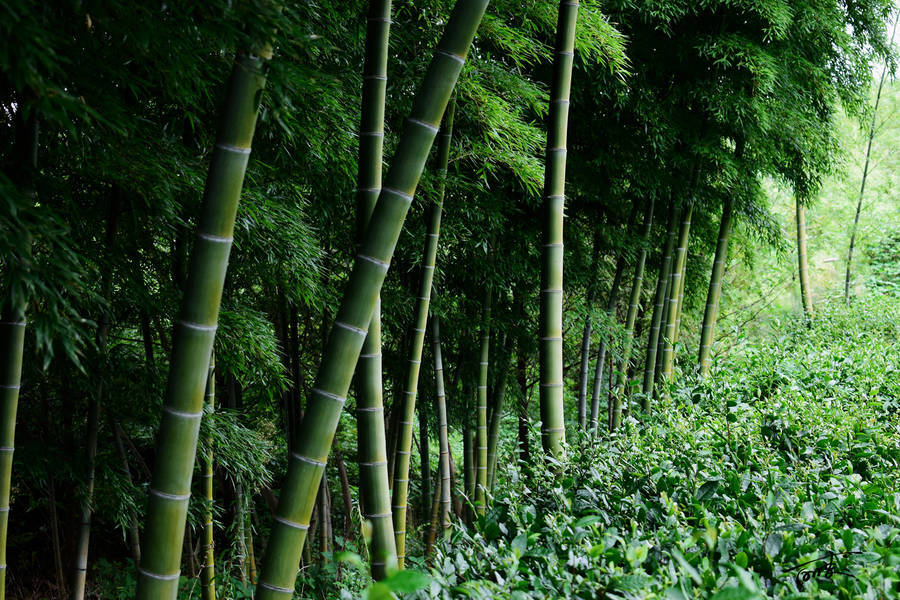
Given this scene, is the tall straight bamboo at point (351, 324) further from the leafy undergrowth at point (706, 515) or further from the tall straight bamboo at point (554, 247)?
the tall straight bamboo at point (554, 247)

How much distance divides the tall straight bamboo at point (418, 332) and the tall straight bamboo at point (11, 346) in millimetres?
1499

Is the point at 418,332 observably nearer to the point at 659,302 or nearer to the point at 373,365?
the point at 373,365

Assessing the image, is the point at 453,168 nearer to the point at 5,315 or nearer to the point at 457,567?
the point at 5,315

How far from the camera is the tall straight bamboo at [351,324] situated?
1532 millimetres

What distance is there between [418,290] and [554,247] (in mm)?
900

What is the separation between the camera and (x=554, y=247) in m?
2.32

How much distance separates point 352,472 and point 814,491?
20.8ft

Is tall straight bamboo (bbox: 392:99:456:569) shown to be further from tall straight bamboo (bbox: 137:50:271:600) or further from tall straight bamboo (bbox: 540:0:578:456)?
tall straight bamboo (bbox: 137:50:271:600)

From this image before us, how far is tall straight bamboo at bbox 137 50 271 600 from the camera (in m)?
1.33

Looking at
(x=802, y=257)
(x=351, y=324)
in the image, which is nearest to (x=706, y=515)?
(x=351, y=324)

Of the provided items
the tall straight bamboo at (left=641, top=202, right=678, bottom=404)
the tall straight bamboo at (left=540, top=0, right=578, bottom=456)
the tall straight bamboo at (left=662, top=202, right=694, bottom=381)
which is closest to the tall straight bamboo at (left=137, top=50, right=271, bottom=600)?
the tall straight bamboo at (left=540, top=0, right=578, bottom=456)

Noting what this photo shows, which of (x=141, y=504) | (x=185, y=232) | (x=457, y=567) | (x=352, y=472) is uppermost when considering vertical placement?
(x=185, y=232)

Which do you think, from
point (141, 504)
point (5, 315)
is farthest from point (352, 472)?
point (5, 315)

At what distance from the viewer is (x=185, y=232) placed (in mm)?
2979
